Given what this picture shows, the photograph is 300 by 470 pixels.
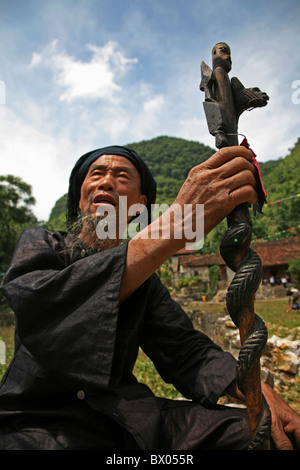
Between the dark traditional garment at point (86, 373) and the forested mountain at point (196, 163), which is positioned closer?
the dark traditional garment at point (86, 373)

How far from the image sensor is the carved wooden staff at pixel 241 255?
4.00 feet

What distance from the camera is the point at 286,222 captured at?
4159cm

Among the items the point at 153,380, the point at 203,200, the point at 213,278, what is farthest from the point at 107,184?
the point at 213,278

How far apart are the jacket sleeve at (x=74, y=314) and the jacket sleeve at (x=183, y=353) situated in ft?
2.67

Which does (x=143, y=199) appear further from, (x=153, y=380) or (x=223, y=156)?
(x=153, y=380)

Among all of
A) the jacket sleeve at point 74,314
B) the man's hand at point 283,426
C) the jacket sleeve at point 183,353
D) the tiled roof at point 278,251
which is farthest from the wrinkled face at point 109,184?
the tiled roof at point 278,251

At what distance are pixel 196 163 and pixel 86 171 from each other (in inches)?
2322

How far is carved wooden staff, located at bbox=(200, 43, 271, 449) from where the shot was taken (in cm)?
122

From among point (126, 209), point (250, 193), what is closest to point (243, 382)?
point (250, 193)

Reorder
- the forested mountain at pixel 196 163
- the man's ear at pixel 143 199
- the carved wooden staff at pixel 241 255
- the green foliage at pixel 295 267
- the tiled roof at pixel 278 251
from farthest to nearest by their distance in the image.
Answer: the forested mountain at pixel 196 163 < the tiled roof at pixel 278 251 < the green foliage at pixel 295 267 < the man's ear at pixel 143 199 < the carved wooden staff at pixel 241 255

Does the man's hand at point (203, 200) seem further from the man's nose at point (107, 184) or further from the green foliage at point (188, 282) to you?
the green foliage at point (188, 282)
